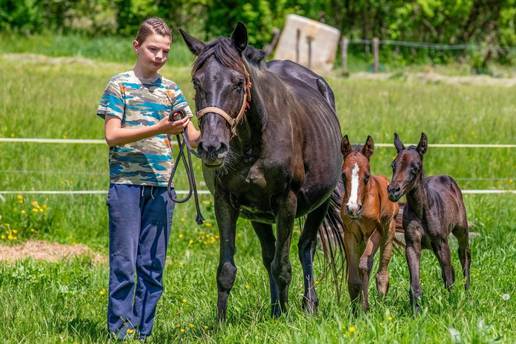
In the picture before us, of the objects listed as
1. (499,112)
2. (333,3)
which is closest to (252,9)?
(333,3)

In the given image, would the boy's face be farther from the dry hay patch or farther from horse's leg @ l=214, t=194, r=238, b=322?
the dry hay patch

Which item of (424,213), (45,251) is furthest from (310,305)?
(45,251)

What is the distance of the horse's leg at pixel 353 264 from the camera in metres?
7.13

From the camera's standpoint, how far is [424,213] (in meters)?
7.68

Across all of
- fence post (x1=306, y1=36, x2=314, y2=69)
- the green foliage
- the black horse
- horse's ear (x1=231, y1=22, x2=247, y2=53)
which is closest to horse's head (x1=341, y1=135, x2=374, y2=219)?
the black horse

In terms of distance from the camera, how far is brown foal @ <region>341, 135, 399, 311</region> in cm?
682

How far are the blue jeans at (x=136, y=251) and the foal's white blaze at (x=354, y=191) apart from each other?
3.69 feet

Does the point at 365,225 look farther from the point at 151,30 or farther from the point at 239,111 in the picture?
the point at 151,30

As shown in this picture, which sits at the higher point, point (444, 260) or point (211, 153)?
point (211, 153)

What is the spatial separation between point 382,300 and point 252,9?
1009 inches

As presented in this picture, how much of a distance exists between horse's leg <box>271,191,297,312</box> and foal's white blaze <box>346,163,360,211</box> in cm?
36

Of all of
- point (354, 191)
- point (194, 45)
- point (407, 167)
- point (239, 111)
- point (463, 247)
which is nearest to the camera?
point (239, 111)

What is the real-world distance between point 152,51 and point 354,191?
1.56 meters

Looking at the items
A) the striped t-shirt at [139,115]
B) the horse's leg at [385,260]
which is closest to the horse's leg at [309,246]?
the horse's leg at [385,260]
